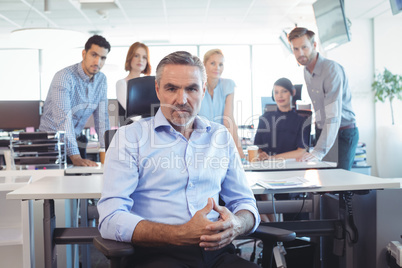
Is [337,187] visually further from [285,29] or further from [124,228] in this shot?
[285,29]

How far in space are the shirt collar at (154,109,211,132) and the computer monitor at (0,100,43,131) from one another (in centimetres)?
337

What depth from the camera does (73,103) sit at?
2902 mm

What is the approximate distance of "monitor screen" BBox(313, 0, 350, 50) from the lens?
4.59 meters

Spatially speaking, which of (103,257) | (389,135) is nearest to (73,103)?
(103,257)

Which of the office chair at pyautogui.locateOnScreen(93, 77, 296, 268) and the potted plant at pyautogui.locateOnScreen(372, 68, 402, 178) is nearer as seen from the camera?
the office chair at pyautogui.locateOnScreen(93, 77, 296, 268)

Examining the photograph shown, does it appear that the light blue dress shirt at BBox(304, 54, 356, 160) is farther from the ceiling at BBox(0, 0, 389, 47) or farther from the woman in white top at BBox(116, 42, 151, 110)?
the ceiling at BBox(0, 0, 389, 47)

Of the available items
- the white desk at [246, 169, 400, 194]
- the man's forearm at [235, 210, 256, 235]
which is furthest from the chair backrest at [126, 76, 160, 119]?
the man's forearm at [235, 210, 256, 235]

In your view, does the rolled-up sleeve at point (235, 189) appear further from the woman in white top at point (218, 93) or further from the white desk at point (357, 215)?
the woman in white top at point (218, 93)

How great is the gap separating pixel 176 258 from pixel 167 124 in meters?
0.52

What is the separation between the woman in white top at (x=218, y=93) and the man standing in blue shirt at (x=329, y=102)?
23.8 inches

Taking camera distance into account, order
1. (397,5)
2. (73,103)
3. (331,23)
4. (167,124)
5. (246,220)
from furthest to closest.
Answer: (331,23), (397,5), (73,103), (167,124), (246,220)

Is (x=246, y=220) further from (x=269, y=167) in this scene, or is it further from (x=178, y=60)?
(x=269, y=167)

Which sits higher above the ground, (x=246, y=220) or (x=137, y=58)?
(x=137, y=58)

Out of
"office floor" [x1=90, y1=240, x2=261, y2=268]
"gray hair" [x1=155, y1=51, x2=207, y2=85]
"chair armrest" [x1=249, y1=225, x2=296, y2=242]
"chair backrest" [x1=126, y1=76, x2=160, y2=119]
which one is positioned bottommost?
"office floor" [x1=90, y1=240, x2=261, y2=268]
